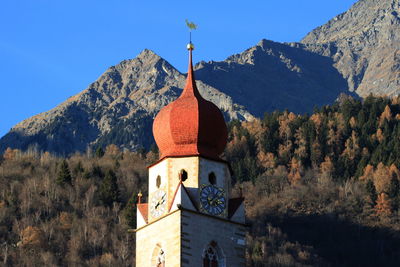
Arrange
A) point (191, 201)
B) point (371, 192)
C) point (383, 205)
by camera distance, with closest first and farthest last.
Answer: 1. point (191, 201)
2. point (383, 205)
3. point (371, 192)

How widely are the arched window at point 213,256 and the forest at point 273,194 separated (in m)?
69.7

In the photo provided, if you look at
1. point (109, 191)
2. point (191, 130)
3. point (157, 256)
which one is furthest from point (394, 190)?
point (157, 256)

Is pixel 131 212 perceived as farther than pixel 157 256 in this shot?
Yes

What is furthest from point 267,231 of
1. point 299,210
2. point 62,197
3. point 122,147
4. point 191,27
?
point 191,27

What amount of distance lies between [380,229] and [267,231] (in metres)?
12.5

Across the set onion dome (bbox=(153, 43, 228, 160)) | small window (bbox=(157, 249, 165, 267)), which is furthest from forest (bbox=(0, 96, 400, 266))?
small window (bbox=(157, 249, 165, 267))

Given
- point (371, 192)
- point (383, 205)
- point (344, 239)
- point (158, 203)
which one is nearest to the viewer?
point (158, 203)

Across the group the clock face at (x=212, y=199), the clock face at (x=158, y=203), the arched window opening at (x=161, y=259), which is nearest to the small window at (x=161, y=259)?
the arched window opening at (x=161, y=259)

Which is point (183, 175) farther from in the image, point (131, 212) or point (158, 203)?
point (131, 212)

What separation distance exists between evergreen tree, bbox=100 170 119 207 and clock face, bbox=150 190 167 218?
92547 mm

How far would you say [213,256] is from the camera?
46938 mm

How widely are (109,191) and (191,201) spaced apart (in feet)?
318

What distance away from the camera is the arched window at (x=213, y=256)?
4653 cm

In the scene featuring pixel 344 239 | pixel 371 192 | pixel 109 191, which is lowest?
pixel 344 239
